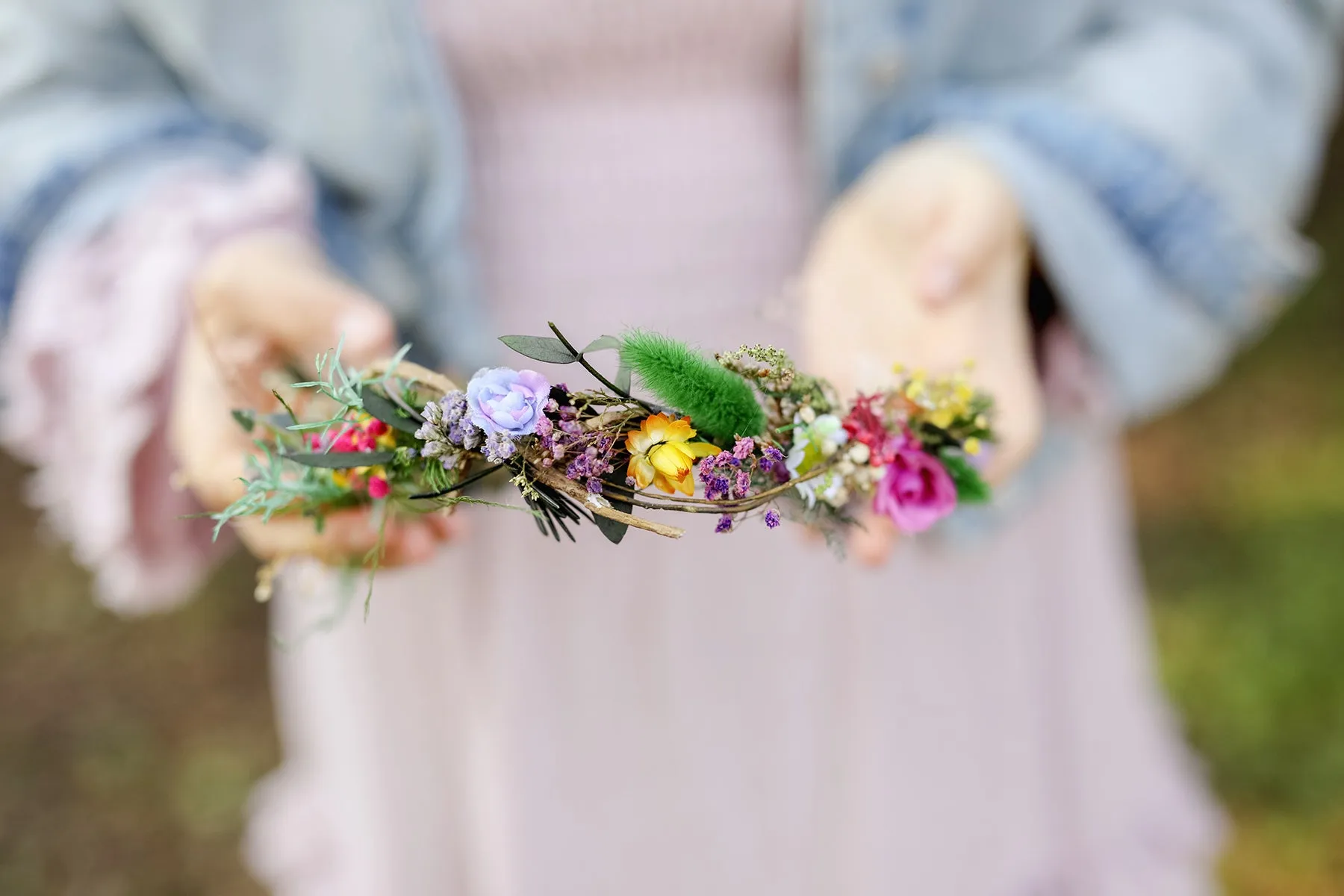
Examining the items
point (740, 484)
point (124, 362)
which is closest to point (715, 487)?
point (740, 484)

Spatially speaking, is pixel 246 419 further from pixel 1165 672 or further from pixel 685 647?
pixel 1165 672

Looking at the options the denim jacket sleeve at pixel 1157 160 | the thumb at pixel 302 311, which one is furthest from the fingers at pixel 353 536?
the denim jacket sleeve at pixel 1157 160

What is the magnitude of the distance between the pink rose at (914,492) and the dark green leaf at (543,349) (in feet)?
0.60

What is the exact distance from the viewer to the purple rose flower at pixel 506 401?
425mm

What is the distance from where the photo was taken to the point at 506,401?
43cm

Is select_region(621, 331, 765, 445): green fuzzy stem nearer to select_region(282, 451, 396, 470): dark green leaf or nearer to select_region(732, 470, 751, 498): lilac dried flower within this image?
select_region(732, 470, 751, 498): lilac dried flower

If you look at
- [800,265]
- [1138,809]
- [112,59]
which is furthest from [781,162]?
[1138,809]

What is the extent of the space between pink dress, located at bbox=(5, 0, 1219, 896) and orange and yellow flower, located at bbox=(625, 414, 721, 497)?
0.26 m

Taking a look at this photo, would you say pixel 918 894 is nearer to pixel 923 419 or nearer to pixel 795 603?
pixel 795 603

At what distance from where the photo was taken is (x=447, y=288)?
0.83 meters

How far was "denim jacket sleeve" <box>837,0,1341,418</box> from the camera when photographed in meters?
0.80

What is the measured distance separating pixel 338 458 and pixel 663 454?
15 cm

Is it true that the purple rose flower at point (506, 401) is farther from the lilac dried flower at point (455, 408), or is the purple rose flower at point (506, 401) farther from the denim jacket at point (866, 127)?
the denim jacket at point (866, 127)

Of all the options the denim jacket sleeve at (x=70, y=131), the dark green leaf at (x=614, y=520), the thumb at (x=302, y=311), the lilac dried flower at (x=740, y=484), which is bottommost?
the dark green leaf at (x=614, y=520)
